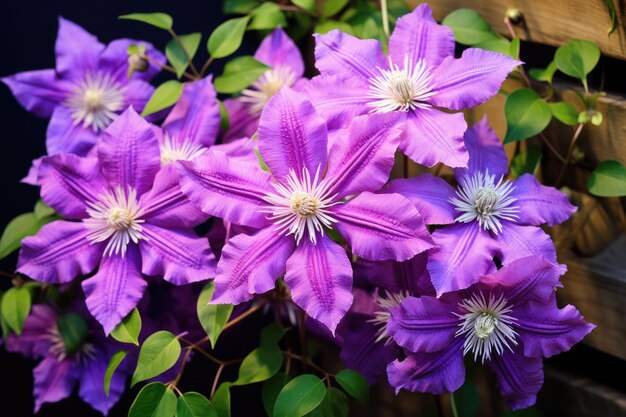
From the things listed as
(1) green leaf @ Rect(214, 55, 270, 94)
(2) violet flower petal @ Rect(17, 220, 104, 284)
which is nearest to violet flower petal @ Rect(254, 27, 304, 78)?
(1) green leaf @ Rect(214, 55, 270, 94)

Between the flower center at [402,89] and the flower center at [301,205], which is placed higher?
the flower center at [402,89]

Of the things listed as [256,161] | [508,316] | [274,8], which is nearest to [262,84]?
[274,8]

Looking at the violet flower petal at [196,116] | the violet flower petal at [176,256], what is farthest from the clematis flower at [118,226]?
the violet flower petal at [196,116]

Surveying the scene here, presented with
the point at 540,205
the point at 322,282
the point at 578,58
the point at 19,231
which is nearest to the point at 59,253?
the point at 19,231

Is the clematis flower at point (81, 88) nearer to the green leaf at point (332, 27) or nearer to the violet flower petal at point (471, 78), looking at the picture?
the green leaf at point (332, 27)

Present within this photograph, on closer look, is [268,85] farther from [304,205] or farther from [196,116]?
[304,205]

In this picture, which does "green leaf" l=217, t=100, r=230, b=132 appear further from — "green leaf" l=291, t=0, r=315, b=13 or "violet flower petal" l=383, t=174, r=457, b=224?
"violet flower petal" l=383, t=174, r=457, b=224
